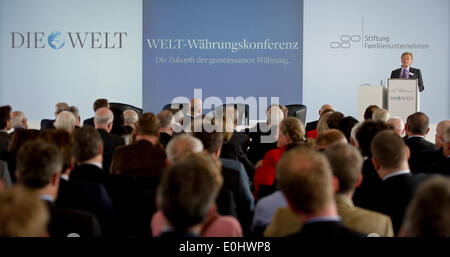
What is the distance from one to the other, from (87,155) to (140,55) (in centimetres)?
886

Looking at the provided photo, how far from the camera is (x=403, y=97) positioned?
878cm

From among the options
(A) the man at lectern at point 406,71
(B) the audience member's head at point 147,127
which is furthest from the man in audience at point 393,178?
(A) the man at lectern at point 406,71

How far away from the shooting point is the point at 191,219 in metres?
1.85

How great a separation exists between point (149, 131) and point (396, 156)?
2.24 meters

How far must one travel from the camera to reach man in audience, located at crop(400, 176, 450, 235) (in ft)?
4.73

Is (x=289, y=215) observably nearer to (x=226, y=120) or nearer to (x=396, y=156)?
(x=396, y=156)

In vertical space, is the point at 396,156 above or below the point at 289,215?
above

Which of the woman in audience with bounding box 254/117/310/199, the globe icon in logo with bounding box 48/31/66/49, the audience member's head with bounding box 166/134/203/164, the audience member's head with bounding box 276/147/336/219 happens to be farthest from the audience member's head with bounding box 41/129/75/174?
the globe icon in logo with bounding box 48/31/66/49

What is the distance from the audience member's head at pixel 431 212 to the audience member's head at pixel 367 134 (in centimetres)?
285

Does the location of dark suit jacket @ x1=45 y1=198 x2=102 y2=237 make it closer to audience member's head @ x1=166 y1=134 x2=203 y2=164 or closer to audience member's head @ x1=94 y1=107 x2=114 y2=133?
audience member's head @ x1=166 y1=134 x2=203 y2=164

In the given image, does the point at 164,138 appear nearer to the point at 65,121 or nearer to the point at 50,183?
the point at 65,121
